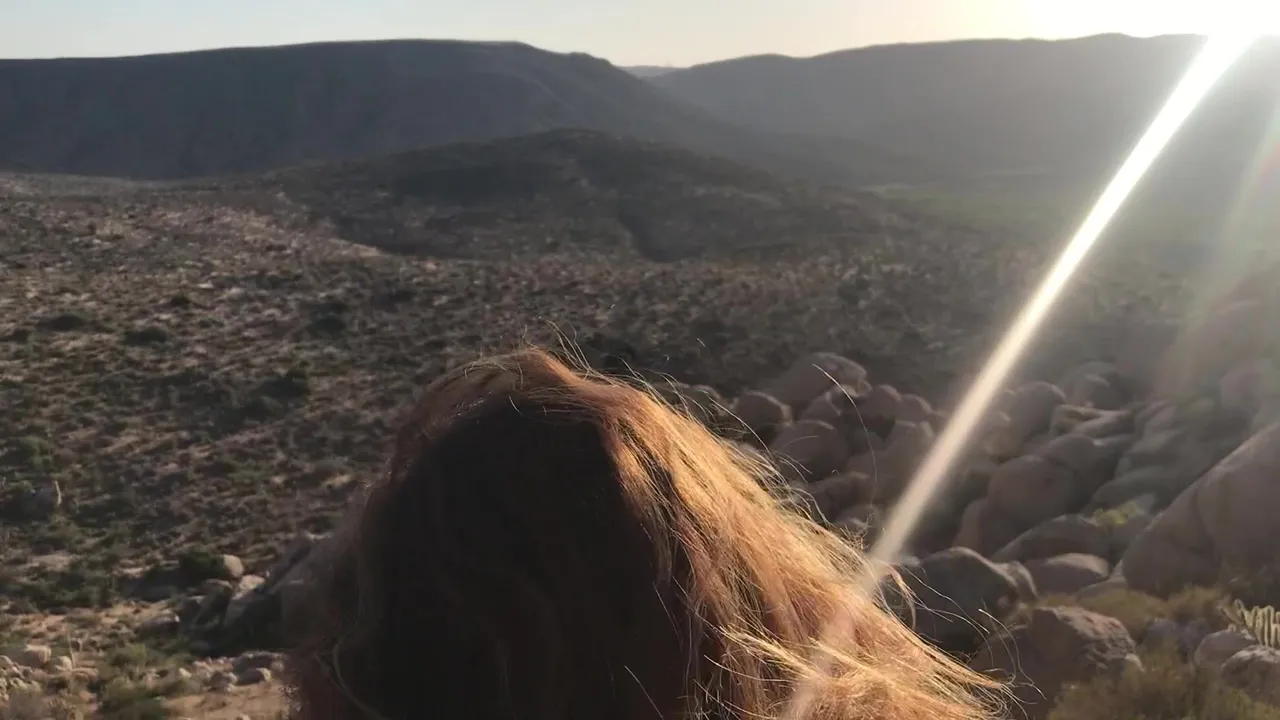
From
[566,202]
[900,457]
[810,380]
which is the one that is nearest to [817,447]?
[900,457]

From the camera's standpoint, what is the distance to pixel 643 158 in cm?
4581

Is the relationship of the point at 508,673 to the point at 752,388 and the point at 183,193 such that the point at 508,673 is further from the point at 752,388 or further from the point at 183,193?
the point at 183,193

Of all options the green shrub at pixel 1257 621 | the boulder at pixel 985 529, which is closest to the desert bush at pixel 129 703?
the green shrub at pixel 1257 621

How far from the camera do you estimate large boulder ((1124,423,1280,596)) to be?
28.9ft

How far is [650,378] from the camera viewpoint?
648 inches

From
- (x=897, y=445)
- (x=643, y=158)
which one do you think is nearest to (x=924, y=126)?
(x=643, y=158)

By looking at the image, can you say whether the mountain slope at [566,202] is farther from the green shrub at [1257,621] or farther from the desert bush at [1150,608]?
the green shrub at [1257,621]

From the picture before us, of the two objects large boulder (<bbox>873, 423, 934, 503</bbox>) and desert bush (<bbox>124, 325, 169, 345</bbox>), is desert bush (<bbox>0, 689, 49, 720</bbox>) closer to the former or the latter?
large boulder (<bbox>873, 423, 934, 503</bbox>)

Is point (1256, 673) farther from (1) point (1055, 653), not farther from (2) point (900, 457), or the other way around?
(2) point (900, 457)

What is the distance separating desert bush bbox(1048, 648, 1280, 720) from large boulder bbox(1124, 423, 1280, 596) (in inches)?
128

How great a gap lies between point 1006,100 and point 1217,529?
103m

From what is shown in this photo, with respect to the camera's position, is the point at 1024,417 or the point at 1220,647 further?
the point at 1024,417

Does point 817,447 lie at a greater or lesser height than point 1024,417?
lesser

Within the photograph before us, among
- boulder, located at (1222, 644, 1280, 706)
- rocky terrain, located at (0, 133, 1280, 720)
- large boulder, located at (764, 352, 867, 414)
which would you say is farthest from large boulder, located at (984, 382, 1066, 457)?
boulder, located at (1222, 644, 1280, 706)
